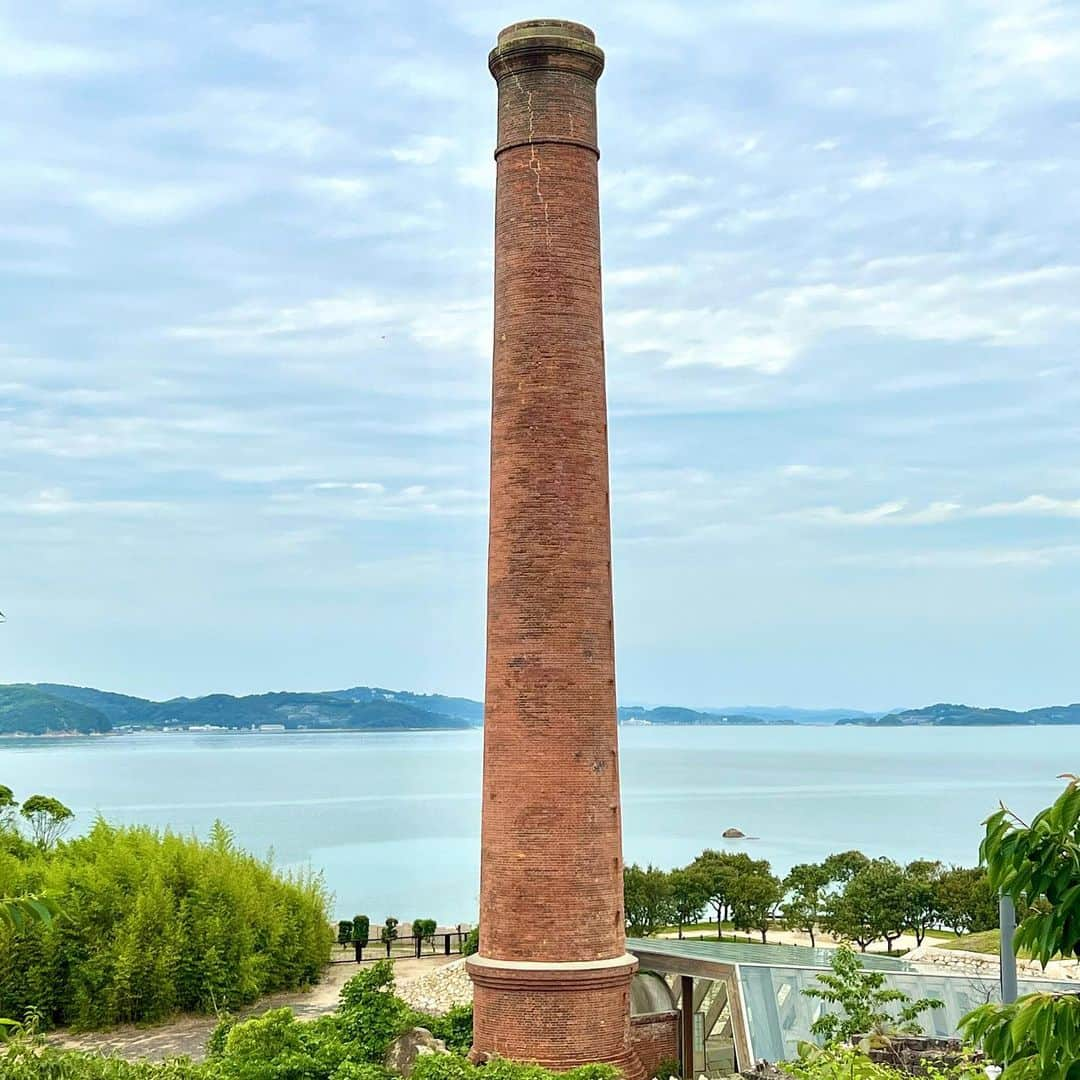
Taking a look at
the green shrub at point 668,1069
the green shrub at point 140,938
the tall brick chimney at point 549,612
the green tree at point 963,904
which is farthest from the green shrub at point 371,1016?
the green tree at point 963,904

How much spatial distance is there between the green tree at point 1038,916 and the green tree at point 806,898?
3134 cm

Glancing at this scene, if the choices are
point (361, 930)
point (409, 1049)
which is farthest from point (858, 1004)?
point (361, 930)

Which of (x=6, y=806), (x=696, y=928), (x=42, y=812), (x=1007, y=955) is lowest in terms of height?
(x=696, y=928)

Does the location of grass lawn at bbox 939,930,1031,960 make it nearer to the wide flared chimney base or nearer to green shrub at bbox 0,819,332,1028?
green shrub at bbox 0,819,332,1028

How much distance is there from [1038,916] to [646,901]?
32611 millimetres

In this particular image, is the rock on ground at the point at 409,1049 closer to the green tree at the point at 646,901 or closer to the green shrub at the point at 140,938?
the green shrub at the point at 140,938

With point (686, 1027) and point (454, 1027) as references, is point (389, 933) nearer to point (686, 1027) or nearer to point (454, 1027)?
point (454, 1027)

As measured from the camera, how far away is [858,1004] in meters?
16.5

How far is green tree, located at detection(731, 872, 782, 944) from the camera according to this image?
3628 cm

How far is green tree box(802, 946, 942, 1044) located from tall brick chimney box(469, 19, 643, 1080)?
2490 millimetres

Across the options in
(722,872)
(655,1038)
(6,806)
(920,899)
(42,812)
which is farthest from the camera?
(42,812)

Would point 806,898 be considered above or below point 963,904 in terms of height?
above

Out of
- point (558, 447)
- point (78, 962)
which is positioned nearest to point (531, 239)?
point (558, 447)

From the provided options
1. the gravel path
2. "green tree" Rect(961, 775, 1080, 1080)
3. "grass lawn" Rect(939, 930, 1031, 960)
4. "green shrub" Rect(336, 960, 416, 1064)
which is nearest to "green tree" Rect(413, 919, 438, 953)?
the gravel path
